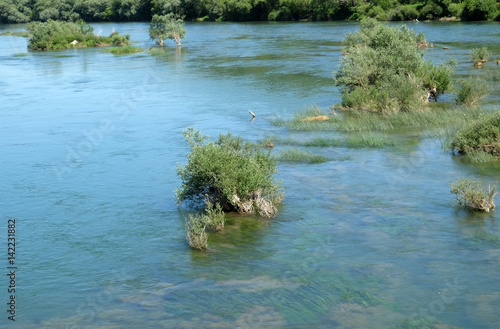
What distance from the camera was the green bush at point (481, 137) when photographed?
65.7 ft

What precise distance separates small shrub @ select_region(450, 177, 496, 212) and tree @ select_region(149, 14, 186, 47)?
168 ft

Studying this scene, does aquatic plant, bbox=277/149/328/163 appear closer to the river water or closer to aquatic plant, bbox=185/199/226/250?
the river water

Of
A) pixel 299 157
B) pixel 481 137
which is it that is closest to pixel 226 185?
pixel 299 157

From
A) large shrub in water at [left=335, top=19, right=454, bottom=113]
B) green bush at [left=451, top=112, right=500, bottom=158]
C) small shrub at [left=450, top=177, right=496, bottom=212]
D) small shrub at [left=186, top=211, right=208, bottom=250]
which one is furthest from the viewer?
large shrub in water at [left=335, top=19, right=454, bottom=113]

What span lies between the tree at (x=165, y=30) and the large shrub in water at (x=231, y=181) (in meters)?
49.1

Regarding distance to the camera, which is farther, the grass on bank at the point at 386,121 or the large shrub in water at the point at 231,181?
the grass on bank at the point at 386,121

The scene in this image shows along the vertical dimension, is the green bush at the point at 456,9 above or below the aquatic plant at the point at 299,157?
above

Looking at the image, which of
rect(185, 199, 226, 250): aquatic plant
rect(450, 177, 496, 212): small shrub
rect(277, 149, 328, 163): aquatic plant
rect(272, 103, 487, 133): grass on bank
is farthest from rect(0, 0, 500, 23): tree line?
rect(185, 199, 226, 250): aquatic plant

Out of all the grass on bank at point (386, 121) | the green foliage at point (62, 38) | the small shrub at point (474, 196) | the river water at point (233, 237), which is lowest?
the river water at point (233, 237)

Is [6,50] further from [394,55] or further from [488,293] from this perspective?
[488,293]

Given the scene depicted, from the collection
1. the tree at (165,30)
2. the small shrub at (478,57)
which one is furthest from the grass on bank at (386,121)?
the tree at (165,30)

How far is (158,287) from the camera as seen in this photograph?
12586 millimetres

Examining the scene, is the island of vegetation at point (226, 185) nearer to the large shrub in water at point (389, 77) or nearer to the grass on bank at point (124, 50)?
the large shrub in water at point (389, 77)

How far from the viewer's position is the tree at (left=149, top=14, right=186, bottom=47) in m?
65.2
